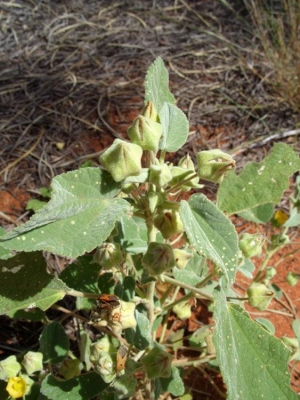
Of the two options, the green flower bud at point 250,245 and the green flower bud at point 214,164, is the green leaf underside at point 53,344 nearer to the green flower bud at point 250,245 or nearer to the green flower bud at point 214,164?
the green flower bud at point 250,245

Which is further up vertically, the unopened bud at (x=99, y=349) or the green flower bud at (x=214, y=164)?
the green flower bud at (x=214, y=164)

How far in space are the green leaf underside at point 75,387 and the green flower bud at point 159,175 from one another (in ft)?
1.83

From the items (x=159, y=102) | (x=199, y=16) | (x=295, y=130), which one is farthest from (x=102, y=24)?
(x=159, y=102)

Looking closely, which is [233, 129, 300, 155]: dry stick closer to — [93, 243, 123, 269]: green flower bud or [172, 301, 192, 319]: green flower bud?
[172, 301, 192, 319]: green flower bud

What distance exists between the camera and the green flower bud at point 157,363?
Result: 3.51 feet

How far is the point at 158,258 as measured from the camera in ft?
3.12

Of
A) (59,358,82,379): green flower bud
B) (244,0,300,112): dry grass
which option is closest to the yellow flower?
(59,358,82,379): green flower bud

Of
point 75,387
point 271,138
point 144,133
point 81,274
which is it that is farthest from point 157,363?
point 271,138

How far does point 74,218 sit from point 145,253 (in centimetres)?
21

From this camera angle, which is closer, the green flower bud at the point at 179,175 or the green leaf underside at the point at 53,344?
the green flower bud at the point at 179,175

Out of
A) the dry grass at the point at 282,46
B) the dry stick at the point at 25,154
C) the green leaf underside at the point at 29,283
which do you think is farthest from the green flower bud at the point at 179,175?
the dry grass at the point at 282,46

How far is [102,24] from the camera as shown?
289cm

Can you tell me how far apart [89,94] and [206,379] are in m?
1.58

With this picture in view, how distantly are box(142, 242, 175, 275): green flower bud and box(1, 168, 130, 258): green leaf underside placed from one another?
0.51ft
